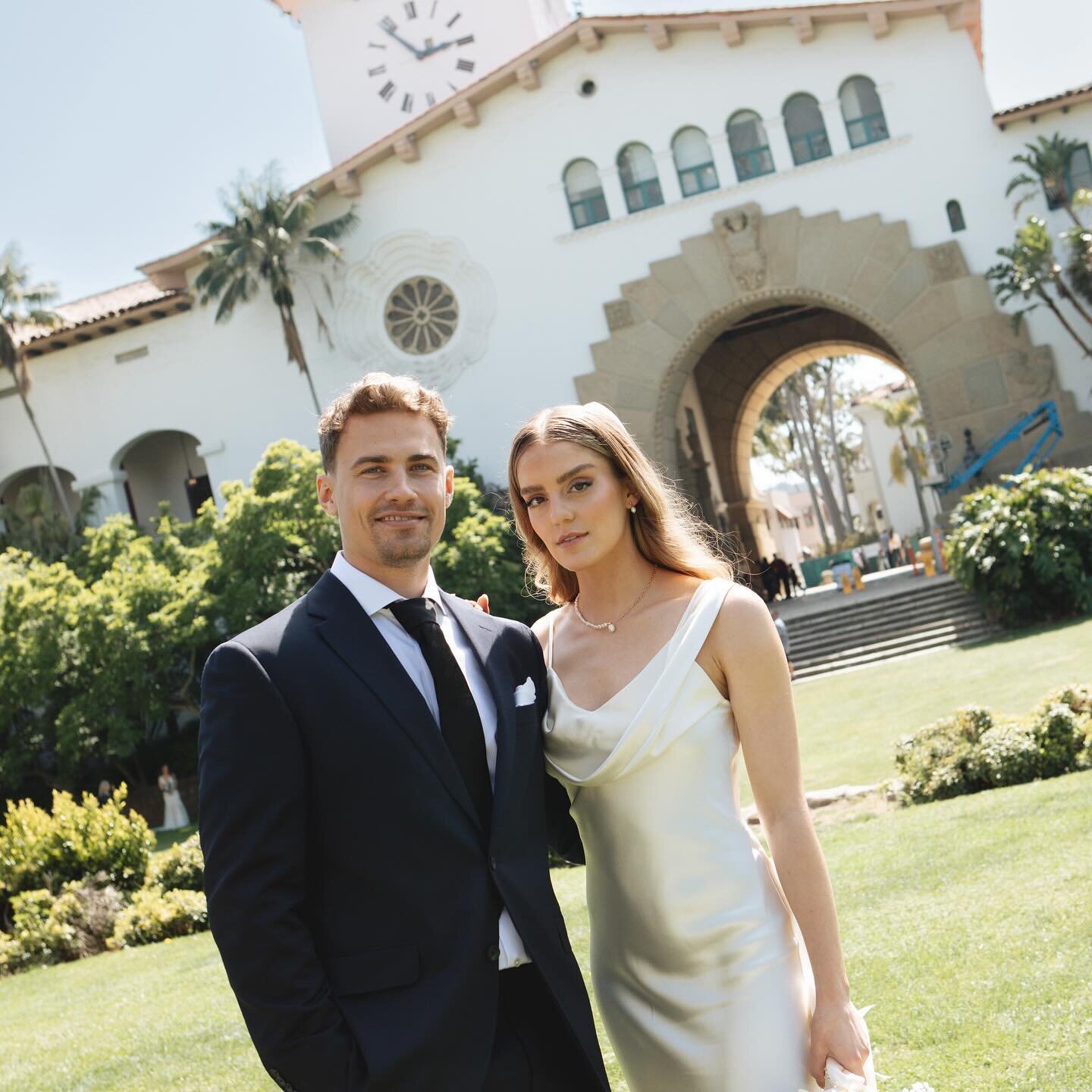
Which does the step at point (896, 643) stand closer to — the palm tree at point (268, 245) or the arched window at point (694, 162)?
the arched window at point (694, 162)

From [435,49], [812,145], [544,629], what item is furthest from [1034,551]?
[435,49]

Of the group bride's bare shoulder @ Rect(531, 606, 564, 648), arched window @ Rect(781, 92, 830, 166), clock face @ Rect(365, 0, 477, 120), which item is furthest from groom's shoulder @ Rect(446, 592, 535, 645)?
clock face @ Rect(365, 0, 477, 120)

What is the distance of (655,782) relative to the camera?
322cm

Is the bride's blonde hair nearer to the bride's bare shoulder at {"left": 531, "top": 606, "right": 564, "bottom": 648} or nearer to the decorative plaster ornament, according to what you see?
the bride's bare shoulder at {"left": 531, "top": 606, "right": 564, "bottom": 648}

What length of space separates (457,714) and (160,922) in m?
10.4

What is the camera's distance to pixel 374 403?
314 centimetres

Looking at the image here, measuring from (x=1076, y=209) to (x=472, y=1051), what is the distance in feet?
89.7

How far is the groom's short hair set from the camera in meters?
3.13

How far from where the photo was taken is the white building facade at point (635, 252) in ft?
87.9

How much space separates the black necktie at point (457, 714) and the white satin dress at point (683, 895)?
0.41 metres

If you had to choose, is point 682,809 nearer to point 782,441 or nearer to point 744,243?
point 744,243

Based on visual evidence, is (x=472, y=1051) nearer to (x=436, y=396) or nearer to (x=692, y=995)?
(x=692, y=995)

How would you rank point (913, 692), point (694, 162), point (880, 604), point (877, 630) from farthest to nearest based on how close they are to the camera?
point (694, 162) < point (880, 604) < point (877, 630) < point (913, 692)

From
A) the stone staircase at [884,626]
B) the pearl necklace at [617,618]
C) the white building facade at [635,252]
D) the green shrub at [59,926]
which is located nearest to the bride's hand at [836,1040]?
the pearl necklace at [617,618]
